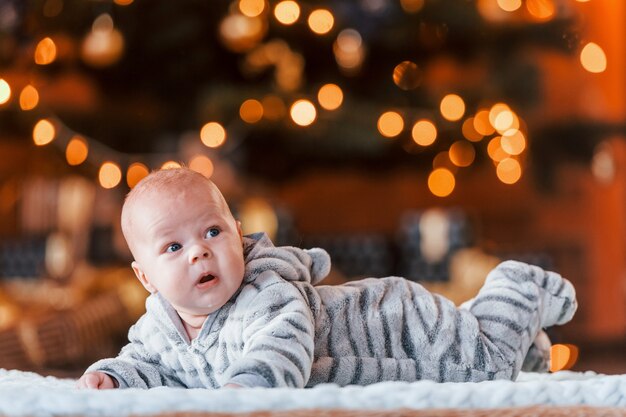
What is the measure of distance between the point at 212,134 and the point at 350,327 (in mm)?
2322

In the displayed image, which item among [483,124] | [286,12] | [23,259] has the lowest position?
[23,259]

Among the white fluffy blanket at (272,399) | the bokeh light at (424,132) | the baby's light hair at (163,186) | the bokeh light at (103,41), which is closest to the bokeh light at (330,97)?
the bokeh light at (424,132)

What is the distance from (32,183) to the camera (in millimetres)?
3518

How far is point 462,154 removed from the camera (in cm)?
313

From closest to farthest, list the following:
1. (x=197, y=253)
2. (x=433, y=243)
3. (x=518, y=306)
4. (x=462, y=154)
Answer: (x=197, y=253) < (x=518, y=306) < (x=433, y=243) < (x=462, y=154)

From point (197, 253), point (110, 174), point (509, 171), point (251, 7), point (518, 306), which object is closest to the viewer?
point (197, 253)

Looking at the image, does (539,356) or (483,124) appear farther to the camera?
(483,124)

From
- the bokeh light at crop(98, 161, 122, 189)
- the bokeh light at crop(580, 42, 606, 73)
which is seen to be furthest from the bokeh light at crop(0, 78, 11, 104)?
the bokeh light at crop(580, 42, 606, 73)

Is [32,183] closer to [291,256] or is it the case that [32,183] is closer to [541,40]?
[541,40]

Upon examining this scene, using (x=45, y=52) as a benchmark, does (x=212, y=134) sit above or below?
below

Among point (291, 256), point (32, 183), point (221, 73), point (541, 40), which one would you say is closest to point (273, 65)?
point (221, 73)

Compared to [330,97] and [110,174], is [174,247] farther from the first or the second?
[110,174]

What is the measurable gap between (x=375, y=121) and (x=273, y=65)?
0.36 m

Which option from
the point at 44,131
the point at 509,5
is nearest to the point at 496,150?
the point at 509,5
